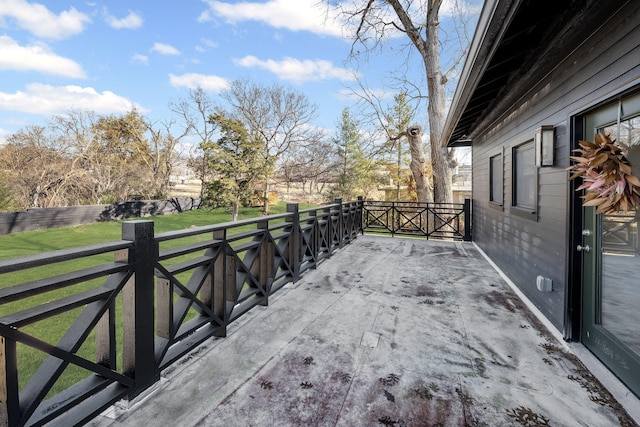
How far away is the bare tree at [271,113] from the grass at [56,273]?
435 centimetres

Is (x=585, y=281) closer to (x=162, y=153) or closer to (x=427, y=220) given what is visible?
(x=427, y=220)

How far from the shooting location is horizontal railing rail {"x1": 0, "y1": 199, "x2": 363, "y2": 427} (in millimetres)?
1146

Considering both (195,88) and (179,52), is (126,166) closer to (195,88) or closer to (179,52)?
(195,88)

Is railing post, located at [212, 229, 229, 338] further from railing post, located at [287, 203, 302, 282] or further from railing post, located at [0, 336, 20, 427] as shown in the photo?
railing post, located at [287, 203, 302, 282]

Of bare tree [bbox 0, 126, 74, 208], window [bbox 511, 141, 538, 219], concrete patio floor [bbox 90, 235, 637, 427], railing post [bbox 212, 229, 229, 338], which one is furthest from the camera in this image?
bare tree [bbox 0, 126, 74, 208]

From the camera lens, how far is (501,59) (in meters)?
2.86

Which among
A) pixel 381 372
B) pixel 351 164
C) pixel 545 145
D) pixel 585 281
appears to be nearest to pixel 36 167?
pixel 351 164

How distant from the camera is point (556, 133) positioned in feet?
8.34

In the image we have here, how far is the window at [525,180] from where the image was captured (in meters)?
3.09

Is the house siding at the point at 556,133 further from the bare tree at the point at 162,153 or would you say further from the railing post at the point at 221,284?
the bare tree at the point at 162,153

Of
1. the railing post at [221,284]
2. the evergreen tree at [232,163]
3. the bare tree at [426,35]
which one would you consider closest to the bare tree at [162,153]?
the evergreen tree at [232,163]

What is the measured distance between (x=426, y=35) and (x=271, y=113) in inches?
360

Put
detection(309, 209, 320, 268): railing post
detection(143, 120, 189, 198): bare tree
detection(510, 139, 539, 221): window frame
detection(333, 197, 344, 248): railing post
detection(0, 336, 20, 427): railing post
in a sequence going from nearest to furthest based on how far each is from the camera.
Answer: detection(0, 336, 20, 427): railing post < detection(510, 139, 539, 221): window frame < detection(309, 209, 320, 268): railing post < detection(333, 197, 344, 248): railing post < detection(143, 120, 189, 198): bare tree

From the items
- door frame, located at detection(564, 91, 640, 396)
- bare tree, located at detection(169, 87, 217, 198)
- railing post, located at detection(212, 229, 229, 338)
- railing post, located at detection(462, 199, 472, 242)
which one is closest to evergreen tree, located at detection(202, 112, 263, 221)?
bare tree, located at detection(169, 87, 217, 198)
